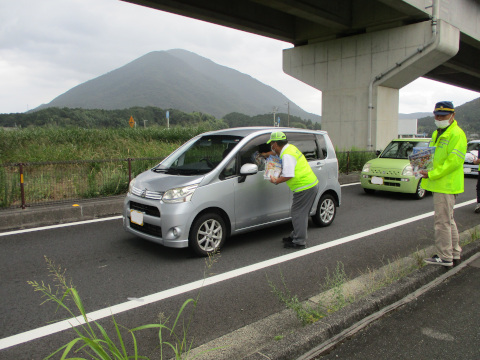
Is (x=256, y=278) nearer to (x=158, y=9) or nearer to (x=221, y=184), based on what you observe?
(x=221, y=184)

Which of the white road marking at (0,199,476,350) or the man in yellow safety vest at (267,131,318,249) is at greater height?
the man in yellow safety vest at (267,131,318,249)

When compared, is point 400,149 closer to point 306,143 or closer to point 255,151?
point 306,143

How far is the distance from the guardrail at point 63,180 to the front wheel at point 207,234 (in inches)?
167

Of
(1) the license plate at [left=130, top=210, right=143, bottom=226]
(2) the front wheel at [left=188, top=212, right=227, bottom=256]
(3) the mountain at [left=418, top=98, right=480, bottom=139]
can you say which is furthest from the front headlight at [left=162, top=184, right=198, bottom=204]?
(3) the mountain at [left=418, top=98, right=480, bottom=139]

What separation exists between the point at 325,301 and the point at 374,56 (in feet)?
60.8

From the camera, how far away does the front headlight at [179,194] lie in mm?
4805

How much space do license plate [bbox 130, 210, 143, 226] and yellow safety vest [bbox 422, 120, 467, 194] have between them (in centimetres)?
368

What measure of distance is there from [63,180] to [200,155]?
13.3ft

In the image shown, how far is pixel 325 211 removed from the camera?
6844 millimetres

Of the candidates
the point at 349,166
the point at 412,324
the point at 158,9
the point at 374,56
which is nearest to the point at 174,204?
the point at 412,324

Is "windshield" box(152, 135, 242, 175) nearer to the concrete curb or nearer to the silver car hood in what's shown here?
the silver car hood

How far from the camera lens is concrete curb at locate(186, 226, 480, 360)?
269 cm

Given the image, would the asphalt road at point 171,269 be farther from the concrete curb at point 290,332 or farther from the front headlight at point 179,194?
the front headlight at point 179,194

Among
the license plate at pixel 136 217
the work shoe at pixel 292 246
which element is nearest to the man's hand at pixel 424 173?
the work shoe at pixel 292 246
